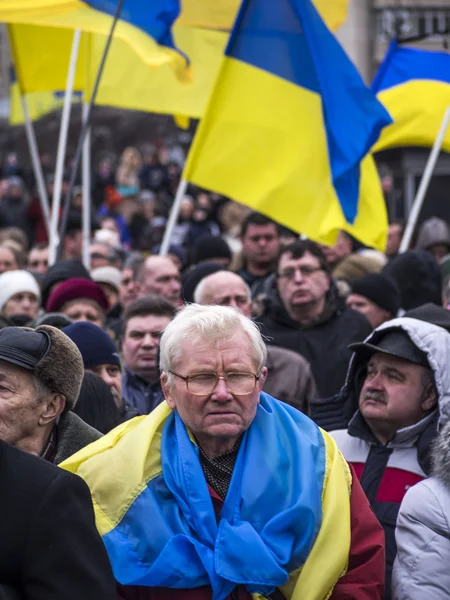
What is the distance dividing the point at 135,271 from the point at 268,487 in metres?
5.33

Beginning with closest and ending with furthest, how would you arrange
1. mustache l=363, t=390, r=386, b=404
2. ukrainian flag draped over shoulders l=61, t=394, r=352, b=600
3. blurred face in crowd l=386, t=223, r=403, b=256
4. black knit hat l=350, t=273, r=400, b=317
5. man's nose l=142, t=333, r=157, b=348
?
1. ukrainian flag draped over shoulders l=61, t=394, r=352, b=600
2. mustache l=363, t=390, r=386, b=404
3. man's nose l=142, t=333, r=157, b=348
4. black knit hat l=350, t=273, r=400, b=317
5. blurred face in crowd l=386, t=223, r=403, b=256

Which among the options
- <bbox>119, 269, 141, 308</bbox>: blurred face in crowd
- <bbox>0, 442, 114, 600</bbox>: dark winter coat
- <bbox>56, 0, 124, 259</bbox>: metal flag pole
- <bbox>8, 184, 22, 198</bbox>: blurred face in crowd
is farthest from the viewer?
<bbox>8, 184, 22, 198</bbox>: blurred face in crowd

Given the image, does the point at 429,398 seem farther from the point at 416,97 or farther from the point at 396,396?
the point at 416,97

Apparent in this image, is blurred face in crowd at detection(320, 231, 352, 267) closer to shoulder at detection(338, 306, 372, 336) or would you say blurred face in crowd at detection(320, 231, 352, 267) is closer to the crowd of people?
shoulder at detection(338, 306, 372, 336)

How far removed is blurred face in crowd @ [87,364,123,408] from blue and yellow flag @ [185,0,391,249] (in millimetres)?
2682

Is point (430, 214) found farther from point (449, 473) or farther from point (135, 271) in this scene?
point (449, 473)

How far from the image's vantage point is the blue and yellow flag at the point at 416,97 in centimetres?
996

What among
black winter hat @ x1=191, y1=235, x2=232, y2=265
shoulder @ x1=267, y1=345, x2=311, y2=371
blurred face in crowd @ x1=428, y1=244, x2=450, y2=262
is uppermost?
shoulder @ x1=267, y1=345, x2=311, y2=371

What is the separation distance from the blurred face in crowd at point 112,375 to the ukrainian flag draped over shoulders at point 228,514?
1.55m

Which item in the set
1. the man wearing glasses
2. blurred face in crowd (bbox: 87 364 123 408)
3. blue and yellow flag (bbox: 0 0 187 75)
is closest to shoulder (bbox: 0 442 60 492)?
blurred face in crowd (bbox: 87 364 123 408)

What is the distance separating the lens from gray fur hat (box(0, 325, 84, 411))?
384cm

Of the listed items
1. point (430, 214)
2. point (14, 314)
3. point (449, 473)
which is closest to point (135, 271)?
point (14, 314)

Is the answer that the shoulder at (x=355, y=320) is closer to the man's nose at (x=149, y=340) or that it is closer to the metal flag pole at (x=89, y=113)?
the man's nose at (x=149, y=340)

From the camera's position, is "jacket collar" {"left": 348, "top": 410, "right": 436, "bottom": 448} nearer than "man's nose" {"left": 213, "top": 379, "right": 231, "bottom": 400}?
No
